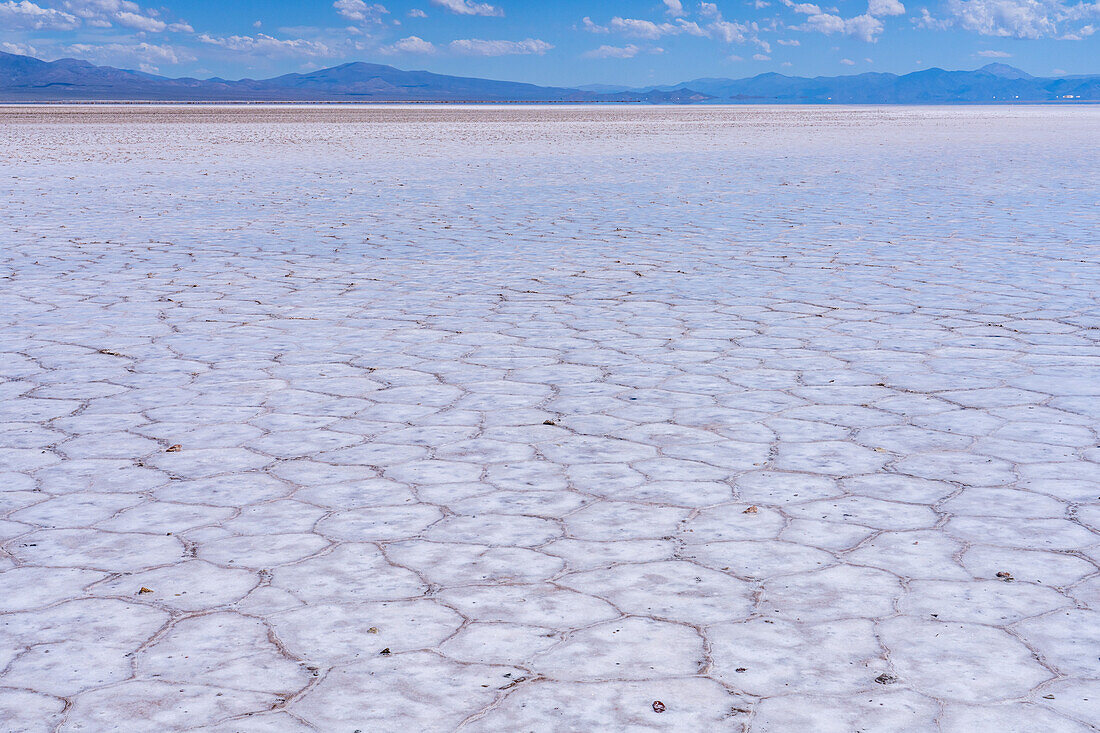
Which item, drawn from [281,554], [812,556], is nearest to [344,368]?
[281,554]

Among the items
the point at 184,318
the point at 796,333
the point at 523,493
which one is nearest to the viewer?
the point at 523,493

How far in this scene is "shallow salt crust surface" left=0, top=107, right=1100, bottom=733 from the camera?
7.14 ft

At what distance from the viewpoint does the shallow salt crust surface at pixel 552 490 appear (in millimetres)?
2178

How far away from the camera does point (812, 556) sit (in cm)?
278

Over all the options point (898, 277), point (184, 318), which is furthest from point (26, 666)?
point (898, 277)

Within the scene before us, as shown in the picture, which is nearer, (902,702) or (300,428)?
(902,702)

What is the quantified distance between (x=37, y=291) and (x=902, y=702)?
596 centimetres

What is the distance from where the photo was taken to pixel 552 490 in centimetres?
328

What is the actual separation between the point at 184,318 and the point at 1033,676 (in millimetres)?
4757

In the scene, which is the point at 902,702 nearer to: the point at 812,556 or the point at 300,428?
the point at 812,556

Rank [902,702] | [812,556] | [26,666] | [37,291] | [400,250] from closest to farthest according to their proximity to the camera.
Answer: [902,702] < [26,666] < [812,556] < [37,291] < [400,250]

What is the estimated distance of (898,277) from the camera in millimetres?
6902

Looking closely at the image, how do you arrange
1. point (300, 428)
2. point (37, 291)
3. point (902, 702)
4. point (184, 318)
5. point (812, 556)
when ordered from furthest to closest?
point (37, 291) < point (184, 318) < point (300, 428) < point (812, 556) < point (902, 702)

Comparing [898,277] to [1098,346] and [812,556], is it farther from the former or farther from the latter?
[812,556]
